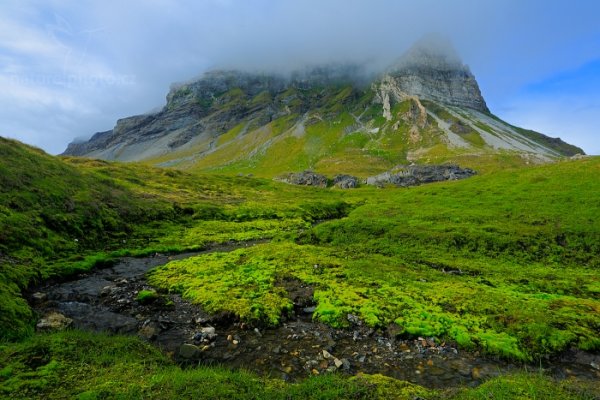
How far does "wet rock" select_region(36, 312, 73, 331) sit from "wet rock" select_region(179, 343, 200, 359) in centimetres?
629

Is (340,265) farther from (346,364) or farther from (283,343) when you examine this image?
(346,364)

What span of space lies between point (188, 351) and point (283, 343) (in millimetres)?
4690

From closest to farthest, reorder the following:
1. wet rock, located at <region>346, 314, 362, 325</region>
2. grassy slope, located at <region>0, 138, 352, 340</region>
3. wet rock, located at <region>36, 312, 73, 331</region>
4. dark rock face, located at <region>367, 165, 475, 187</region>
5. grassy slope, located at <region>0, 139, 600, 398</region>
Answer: grassy slope, located at <region>0, 139, 600, 398</region>
wet rock, located at <region>36, 312, 73, 331</region>
wet rock, located at <region>346, 314, 362, 325</region>
grassy slope, located at <region>0, 138, 352, 340</region>
dark rock face, located at <region>367, 165, 475, 187</region>

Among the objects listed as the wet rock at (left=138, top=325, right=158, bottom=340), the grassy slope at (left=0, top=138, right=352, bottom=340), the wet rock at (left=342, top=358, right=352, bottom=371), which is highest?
the grassy slope at (left=0, top=138, right=352, bottom=340)

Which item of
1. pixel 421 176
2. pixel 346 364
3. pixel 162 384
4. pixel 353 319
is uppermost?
pixel 421 176

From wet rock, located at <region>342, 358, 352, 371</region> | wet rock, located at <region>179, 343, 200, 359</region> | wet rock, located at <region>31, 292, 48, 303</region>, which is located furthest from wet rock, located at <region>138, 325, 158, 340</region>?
wet rock, located at <region>342, 358, 352, 371</region>

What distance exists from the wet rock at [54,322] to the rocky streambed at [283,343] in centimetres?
4

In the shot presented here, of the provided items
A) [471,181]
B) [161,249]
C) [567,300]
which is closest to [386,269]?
[567,300]

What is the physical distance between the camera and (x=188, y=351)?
1700 centimetres

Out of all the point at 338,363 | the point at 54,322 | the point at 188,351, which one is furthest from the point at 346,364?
the point at 54,322

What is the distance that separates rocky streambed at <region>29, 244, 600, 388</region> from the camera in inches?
633

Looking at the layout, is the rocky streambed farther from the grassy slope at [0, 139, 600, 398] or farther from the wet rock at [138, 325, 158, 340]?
the grassy slope at [0, 139, 600, 398]

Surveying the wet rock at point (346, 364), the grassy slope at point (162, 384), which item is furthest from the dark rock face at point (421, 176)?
the grassy slope at point (162, 384)

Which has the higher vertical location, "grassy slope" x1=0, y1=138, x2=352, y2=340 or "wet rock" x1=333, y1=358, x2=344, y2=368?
"grassy slope" x1=0, y1=138, x2=352, y2=340
